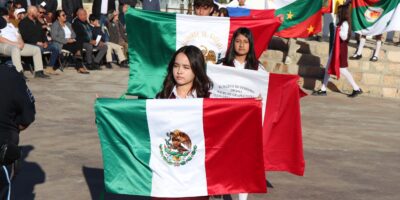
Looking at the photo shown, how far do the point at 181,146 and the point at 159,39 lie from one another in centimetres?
359

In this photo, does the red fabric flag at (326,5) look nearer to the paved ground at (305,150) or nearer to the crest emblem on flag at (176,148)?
the paved ground at (305,150)

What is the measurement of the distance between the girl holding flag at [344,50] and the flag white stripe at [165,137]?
32.1 ft

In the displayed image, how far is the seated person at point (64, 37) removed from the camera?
14977 mm

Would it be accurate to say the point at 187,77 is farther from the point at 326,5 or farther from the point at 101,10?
the point at 101,10

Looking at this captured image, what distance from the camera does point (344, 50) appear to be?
14047mm

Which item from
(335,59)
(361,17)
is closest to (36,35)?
(335,59)

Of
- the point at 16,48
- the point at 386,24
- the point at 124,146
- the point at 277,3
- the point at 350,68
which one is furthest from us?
the point at 386,24

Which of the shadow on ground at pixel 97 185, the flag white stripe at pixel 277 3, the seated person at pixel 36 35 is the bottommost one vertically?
the shadow on ground at pixel 97 185

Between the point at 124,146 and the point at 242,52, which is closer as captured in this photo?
the point at 124,146

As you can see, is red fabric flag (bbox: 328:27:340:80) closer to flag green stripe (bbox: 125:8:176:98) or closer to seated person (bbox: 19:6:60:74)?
seated person (bbox: 19:6:60:74)

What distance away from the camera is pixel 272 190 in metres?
6.92

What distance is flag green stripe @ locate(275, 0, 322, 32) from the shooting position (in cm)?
1566

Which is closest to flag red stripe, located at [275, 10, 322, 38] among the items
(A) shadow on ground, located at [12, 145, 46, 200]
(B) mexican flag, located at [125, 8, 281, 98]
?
(B) mexican flag, located at [125, 8, 281, 98]

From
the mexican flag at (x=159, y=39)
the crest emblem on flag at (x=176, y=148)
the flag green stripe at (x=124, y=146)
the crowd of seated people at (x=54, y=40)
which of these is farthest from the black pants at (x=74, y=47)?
the crest emblem on flag at (x=176, y=148)
